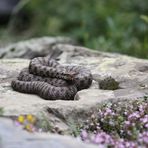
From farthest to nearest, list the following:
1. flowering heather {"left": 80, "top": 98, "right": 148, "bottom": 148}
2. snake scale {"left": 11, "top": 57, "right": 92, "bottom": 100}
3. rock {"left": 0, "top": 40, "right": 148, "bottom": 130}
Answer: snake scale {"left": 11, "top": 57, "right": 92, "bottom": 100}
rock {"left": 0, "top": 40, "right": 148, "bottom": 130}
flowering heather {"left": 80, "top": 98, "right": 148, "bottom": 148}

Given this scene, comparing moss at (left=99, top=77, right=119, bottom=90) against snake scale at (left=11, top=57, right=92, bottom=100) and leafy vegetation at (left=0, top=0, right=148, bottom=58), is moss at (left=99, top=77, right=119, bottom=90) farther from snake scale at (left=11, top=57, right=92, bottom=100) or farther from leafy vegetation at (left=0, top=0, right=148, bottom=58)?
leafy vegetation at (left=0, top=0, right=148, bottom=58)

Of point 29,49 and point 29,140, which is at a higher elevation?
point 29,140

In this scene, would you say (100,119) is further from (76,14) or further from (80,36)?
(76,14)

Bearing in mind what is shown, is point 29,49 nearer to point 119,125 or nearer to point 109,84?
point 109,84

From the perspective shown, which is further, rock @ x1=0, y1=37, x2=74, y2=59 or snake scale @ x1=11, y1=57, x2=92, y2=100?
rock @ x1=0, y1=37, x2=74, y2=59

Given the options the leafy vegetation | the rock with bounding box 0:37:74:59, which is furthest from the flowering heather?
the leafy vegetation

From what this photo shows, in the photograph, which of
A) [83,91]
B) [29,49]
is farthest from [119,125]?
[29,49]
